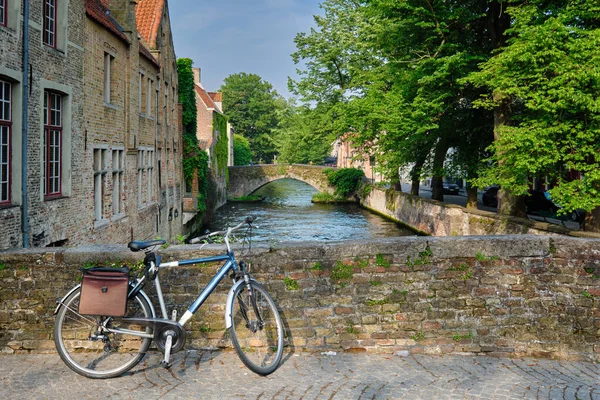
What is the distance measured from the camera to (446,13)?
17172 millimetres

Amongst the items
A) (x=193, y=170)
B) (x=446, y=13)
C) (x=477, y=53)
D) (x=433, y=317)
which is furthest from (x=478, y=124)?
(x=433, y=317)

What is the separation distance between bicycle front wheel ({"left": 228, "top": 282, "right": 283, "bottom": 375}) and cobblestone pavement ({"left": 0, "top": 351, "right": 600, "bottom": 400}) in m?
0.13

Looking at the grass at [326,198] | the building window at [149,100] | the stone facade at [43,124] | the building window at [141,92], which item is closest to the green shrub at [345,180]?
the grass at [326,198]

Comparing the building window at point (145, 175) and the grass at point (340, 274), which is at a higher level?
the building window at point (145, 175)

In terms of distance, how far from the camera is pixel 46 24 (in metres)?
10.5

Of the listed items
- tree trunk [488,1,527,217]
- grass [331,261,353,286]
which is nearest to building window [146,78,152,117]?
tree trunk [488,1,527,217]

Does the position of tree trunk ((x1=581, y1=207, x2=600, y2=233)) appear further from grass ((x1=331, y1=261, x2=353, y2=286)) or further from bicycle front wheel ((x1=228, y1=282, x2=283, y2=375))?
bicycle front wheel ((x1=228, y1=282, x2=283, y2=375))

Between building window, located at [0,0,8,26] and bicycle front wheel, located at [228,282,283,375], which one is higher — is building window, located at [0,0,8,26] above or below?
above

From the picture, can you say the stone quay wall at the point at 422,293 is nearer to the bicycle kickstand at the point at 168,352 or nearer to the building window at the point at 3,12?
the bicycle kickstand at the point at 168,352

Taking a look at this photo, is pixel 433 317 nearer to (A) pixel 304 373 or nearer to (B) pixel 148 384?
(A) pixel 304 373

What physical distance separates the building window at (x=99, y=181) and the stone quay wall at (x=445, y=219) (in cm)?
1078

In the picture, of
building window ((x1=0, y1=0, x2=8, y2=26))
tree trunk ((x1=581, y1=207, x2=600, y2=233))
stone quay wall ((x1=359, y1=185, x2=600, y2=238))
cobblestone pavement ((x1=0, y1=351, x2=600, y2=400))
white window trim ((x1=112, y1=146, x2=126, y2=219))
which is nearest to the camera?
cobblestone pavement ((x1=0, y1=351, x2=600, y2=400))

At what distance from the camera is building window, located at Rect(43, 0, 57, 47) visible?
34.3ft

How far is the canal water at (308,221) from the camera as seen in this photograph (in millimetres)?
28719
